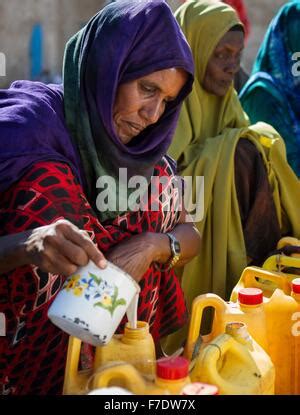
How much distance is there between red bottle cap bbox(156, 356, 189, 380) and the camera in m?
1.23

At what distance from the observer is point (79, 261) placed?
4.31 ft

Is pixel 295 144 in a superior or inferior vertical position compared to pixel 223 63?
inferior

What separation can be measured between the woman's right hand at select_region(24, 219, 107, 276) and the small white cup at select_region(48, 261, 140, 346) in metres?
0.02

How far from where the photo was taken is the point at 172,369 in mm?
1227

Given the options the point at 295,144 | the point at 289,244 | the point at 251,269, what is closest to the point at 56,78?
the point at 295,144

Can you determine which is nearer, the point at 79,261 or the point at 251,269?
the point at 79,261

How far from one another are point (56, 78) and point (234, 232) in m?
6.05

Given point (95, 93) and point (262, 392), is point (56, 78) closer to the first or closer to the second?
point (95, 93)

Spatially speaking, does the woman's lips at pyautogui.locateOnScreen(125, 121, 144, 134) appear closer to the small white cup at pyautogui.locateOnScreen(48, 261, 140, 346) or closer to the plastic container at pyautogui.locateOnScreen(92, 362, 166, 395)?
the small white cup at pyautogui.locateOnScreen(48, 261, 140, 346)

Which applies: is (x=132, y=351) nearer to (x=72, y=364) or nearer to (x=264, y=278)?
(x=72, y=364)

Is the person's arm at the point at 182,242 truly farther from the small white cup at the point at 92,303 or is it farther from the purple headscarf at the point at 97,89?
the small white cup at the point at 92,303

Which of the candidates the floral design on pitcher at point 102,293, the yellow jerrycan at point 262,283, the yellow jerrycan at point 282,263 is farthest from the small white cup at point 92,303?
the yellow jerrycan at point 282,263

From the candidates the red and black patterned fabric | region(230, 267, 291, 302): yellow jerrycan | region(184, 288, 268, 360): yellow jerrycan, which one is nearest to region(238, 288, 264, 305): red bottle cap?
region(184, 288, 268, 360): yellow jerrycan

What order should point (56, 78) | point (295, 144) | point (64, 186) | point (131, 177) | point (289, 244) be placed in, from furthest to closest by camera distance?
1. point (56, 78)
2. point (295, 144)
3. point (289, 244)
4. point (131, 177)
5. point (64, 186)
